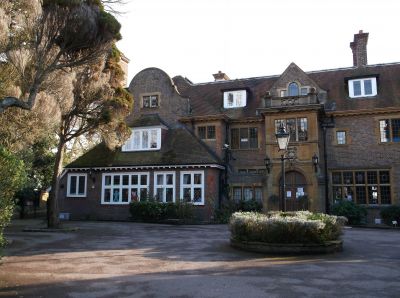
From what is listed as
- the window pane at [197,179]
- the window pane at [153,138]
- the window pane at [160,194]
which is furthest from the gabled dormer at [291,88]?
the window pane at [160,194]

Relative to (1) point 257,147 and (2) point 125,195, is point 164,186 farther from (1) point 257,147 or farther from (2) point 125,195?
(1) point 257,147

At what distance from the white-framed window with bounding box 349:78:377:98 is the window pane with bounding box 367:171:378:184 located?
18.1 feet

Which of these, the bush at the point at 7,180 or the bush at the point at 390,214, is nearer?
the bush at the point at 7,180

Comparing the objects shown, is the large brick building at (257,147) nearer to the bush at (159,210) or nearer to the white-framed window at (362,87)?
the white-framed window at (362,87)

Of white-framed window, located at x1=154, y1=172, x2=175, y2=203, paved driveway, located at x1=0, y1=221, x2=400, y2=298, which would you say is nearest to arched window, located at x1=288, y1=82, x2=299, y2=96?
white-framed window, located at x1=154, y1=172, x2=175, y2=203

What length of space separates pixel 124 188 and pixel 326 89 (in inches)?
641

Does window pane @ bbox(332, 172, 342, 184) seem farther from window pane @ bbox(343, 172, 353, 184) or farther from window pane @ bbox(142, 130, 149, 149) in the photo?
window pane @ bbox(142, 130, 149, 149)

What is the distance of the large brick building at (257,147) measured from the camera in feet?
87.8

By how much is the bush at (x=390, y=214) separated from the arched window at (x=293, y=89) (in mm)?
9470

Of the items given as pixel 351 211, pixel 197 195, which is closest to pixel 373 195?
pixel 351 211

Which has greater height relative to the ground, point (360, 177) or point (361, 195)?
point (360, 177)

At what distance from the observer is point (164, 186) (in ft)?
94.8

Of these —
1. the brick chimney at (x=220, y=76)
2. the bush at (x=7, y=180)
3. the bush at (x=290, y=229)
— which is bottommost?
the bush at (x=290, y=229)

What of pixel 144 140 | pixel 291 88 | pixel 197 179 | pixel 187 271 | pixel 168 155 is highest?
pixel 291 88
